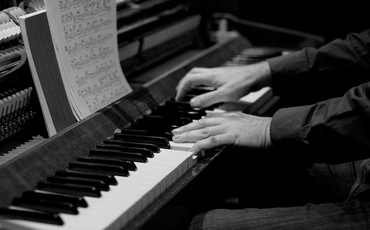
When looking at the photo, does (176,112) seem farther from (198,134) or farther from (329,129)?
(329,129)

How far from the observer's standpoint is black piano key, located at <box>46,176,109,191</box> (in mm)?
1268

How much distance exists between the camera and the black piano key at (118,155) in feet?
4.78

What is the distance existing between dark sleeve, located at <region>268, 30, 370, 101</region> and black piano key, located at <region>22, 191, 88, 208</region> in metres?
1.26

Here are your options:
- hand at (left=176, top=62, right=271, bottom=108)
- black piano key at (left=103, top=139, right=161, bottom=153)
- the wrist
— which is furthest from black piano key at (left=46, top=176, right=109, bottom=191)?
the wrist

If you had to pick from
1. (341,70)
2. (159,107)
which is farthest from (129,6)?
(341,70)

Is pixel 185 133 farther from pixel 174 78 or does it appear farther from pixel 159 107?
pixel 174 78

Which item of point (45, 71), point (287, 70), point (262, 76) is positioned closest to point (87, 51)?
point (45, 71)

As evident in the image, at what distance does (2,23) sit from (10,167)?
0.51m

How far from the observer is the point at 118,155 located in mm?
1474

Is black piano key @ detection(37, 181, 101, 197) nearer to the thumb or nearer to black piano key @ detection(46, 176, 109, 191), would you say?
Answer: black piano key @ detection(46, 176, 109, 191)

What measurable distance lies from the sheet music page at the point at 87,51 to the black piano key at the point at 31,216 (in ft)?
1.93

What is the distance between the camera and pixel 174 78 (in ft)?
7.20

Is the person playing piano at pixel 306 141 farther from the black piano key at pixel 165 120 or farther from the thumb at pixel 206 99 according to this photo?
the black piano key at pixel 165 120

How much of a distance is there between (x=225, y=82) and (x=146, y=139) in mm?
577
